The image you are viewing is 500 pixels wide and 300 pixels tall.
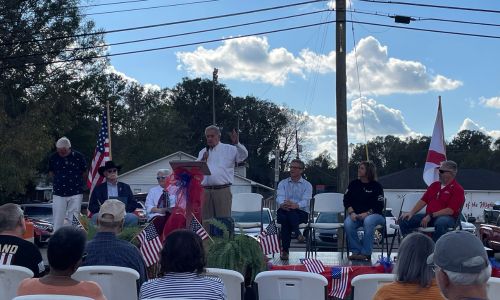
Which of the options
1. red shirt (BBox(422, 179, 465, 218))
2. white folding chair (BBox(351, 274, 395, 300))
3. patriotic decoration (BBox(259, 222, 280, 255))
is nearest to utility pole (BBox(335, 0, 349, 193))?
red shirt (BBox(422, 179, 465, 218))

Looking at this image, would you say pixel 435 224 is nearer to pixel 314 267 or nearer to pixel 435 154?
pixel 314 267

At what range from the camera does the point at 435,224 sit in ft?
27.1

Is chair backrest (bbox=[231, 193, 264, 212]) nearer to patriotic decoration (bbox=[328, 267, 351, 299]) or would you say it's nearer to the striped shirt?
patriotic decoration (bbox=[328, 267, 351, 299])

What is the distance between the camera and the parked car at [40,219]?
65.0 feet

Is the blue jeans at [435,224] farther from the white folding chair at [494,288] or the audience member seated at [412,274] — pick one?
the audience member seated at [412,274]

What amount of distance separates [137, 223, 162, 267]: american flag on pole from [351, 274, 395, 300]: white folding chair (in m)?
3.24

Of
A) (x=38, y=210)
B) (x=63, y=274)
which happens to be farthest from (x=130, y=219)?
(x=38, y=210)

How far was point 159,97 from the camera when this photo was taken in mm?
65375

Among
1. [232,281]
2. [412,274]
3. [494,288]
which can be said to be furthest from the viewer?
[232,281]

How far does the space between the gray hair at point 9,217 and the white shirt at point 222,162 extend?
3.75 m

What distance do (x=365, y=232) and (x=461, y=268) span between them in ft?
20.0

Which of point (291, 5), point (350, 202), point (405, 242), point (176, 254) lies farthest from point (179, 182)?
point (291, 5)

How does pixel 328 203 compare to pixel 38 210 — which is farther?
pixel 38 210

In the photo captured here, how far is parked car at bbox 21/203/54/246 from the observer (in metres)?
19.8
